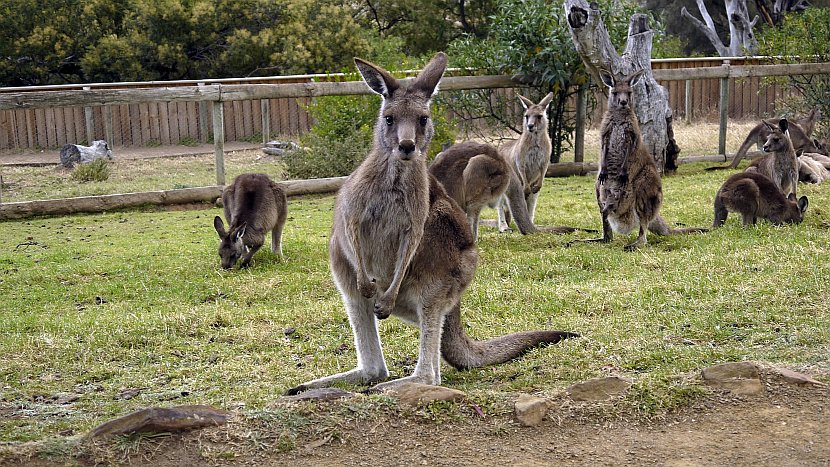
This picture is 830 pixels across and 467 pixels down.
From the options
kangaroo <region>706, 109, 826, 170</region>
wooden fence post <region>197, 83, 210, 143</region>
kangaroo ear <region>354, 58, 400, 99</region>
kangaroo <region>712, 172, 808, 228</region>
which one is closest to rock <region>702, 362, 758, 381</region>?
kangaroo ear <region>354, 58, 400, 99</region>

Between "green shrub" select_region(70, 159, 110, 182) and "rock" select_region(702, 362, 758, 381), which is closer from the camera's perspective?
"rock" select_region(702, 362, 758, 381)

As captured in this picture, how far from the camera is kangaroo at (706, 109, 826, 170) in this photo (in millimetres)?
12930

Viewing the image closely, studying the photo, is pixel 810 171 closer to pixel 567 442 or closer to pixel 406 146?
pixel 406 146

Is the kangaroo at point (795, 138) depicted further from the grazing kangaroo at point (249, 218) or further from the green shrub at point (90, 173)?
the green shrub at point (90, 173)

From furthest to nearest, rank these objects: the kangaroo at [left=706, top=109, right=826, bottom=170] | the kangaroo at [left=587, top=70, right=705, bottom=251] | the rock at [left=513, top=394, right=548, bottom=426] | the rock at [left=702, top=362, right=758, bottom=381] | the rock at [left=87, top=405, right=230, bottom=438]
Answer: the kangaroo at [left=706, top=109, right=826, bottom=170] < the kangaroo at [left=587, top=70, right=705, bottom=251] < the rock at [left=702, top=362, right=758, bottom=381] < the rock at [left=513, top=394, right=548, bottom=426] < the rock at [left=87, top=405, right=230, bottom=438]

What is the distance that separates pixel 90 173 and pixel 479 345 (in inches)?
430

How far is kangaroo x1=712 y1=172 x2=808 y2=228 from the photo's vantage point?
839cm

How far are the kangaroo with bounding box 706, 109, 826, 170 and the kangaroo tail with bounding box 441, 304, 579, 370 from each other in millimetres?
8497

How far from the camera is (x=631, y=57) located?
12.8 m

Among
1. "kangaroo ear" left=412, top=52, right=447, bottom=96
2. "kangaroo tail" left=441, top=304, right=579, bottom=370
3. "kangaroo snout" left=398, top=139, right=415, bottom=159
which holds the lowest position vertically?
"kangaroo tail" left=441, top=304, right=579, bottom=370

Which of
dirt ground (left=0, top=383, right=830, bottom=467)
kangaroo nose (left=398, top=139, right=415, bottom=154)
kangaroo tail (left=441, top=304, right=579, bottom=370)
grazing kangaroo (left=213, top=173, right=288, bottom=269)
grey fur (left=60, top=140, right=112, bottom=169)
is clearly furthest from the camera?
grey fur (left=60, top=140, right=112, bottom=169)

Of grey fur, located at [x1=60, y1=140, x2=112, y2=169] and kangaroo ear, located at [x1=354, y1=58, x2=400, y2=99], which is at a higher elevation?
kangaroo ear, located at [x1=354, y1=58, x2=400, y2=99]

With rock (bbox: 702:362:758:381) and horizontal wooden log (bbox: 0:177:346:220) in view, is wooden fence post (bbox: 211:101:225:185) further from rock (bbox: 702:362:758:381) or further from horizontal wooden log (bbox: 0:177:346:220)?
rock (bbox: 702:362:758:381)

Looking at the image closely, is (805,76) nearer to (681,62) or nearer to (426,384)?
(681,62)
